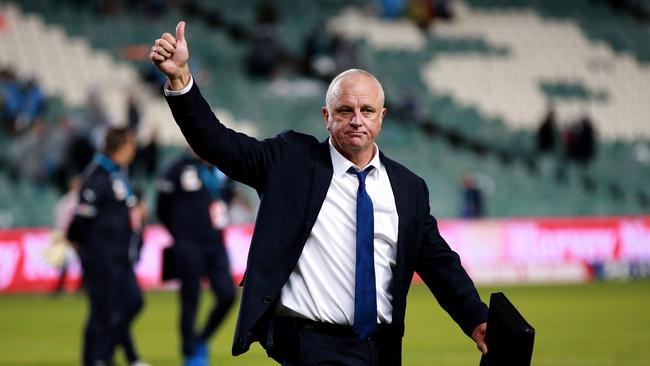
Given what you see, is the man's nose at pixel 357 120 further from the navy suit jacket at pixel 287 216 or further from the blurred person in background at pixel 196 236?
the blurred person in background at pixel 196 236

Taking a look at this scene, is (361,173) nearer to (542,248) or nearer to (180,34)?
(180,34)

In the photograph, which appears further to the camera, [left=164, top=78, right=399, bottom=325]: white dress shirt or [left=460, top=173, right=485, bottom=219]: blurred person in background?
[left=460, top=173, right=485, bottom=219]: blurred person in background

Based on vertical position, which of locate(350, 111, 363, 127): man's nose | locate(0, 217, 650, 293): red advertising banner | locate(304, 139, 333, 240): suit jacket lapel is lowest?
locate(304, 139, 333, 240): suit jacket lapel

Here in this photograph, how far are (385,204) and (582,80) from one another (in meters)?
31.3

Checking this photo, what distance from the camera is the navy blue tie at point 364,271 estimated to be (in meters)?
5.86

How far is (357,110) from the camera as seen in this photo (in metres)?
5.75

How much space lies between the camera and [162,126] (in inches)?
1220

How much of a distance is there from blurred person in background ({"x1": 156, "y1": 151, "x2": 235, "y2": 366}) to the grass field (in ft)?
2.92

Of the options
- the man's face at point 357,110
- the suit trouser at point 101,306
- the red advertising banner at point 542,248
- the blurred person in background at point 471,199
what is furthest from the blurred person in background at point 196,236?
the blurred person in background at point 471,199

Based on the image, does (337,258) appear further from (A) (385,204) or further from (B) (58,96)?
(B) (58,96)

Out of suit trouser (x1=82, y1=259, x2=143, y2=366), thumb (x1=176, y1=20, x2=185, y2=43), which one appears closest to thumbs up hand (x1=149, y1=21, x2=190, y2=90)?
thumb (x1=176, y1=20, x2=185, y2=43)

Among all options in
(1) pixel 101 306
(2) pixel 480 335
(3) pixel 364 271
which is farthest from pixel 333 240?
(1) pixel 101 306

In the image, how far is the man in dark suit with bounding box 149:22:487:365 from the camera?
5762 millimetres

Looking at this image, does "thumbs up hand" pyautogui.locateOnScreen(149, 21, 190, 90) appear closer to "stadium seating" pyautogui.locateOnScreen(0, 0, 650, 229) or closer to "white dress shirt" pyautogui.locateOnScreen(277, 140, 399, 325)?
"white dress shirt" pyautogui.locateOnScreen(277, 140, 399, 325)
